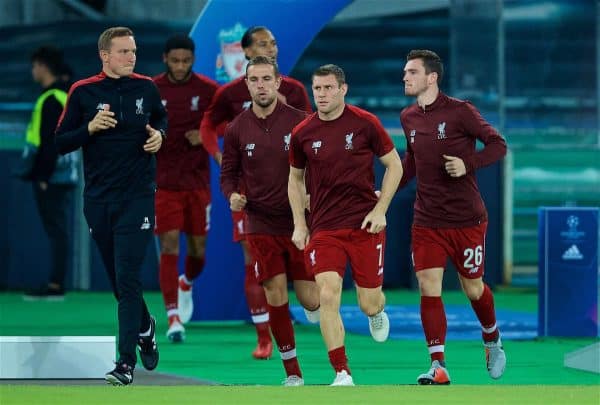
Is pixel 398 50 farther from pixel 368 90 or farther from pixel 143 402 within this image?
pixel 143 402

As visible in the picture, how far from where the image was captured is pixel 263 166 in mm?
10672

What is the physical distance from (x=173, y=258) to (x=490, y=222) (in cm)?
637

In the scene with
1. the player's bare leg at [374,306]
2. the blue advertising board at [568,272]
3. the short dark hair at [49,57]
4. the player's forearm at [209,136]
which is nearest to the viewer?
the player's bare leg at [374,306]

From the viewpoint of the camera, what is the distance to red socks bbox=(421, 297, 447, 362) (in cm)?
1027

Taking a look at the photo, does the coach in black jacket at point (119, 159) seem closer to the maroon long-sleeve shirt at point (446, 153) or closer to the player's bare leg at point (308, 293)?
the player's bare leg at point (308, 293)

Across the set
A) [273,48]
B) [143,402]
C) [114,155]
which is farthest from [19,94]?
[143,402]

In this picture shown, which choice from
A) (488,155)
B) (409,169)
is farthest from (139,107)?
(488,155)

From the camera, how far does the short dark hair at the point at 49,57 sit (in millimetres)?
16703

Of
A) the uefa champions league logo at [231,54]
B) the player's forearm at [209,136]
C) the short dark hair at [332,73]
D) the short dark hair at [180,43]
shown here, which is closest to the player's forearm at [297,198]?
the short dark hair at [332,73]

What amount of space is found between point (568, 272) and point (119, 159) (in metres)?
5.01

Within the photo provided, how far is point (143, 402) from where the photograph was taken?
818 centimetres

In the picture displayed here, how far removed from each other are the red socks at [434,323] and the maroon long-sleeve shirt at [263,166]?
1.02 meters

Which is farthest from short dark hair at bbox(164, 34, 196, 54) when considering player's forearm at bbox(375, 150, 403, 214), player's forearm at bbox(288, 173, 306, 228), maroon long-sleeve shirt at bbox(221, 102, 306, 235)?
player's forearm at bbox(375, 150, 403, 214)

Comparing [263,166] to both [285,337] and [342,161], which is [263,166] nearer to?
[342,161]
